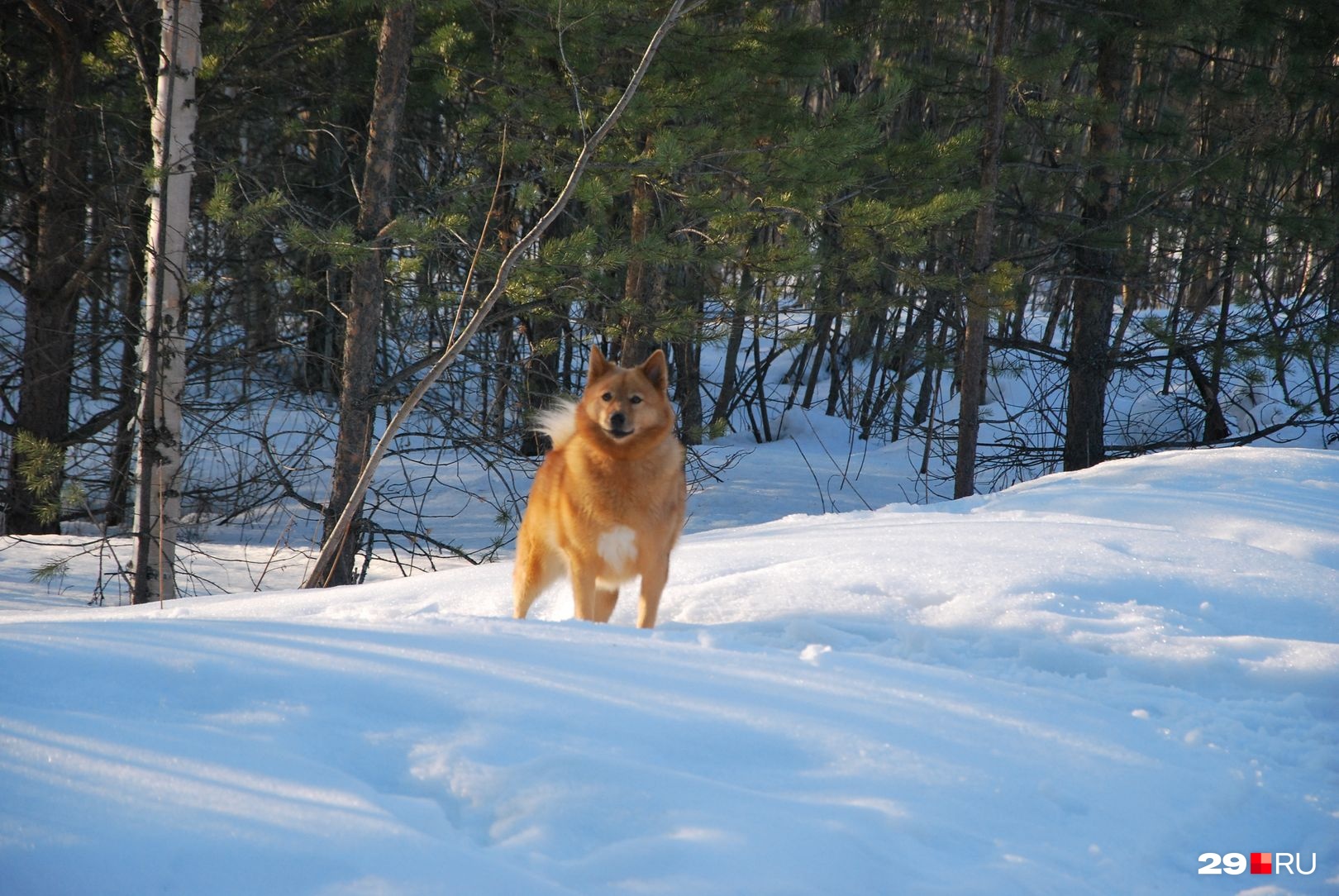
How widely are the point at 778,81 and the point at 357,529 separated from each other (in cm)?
496

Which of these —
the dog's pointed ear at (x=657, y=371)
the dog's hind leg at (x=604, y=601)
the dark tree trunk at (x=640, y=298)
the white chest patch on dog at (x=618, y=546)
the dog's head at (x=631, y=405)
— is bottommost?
the dog's hind leg at (x=604, y=601)

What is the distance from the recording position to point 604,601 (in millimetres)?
4262

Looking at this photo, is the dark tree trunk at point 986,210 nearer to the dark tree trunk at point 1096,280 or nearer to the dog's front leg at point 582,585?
the dark tree trunk at point 1096,280

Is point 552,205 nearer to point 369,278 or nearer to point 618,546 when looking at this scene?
point 369,278

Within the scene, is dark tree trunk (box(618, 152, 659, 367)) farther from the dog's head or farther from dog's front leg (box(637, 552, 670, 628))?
dog's front leg (box(637, 552, 670, 628))

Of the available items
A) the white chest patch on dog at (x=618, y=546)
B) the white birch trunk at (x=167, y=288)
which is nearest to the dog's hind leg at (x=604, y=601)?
the white chest patch on dog at (x=618, y=546)

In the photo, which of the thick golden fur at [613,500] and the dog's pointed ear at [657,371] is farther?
the dog's pointed ear at [657,371]

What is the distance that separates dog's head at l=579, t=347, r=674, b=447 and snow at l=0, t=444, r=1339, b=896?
800 millimetres

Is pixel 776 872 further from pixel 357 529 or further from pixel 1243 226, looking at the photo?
pixel 1243 226

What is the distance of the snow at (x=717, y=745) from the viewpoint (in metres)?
1.67

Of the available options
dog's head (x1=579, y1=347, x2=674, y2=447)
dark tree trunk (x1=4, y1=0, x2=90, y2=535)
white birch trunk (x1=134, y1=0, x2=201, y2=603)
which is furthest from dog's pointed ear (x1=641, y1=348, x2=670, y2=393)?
dark tree trunk (x1=4, y1=0, x2=90, y2=535)

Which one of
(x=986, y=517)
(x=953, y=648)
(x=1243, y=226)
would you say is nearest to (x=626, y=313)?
(x=986, y=517)

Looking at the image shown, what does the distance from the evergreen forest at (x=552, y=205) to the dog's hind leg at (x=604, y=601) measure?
1.79m

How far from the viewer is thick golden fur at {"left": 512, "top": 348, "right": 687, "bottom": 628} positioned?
3.92 m
